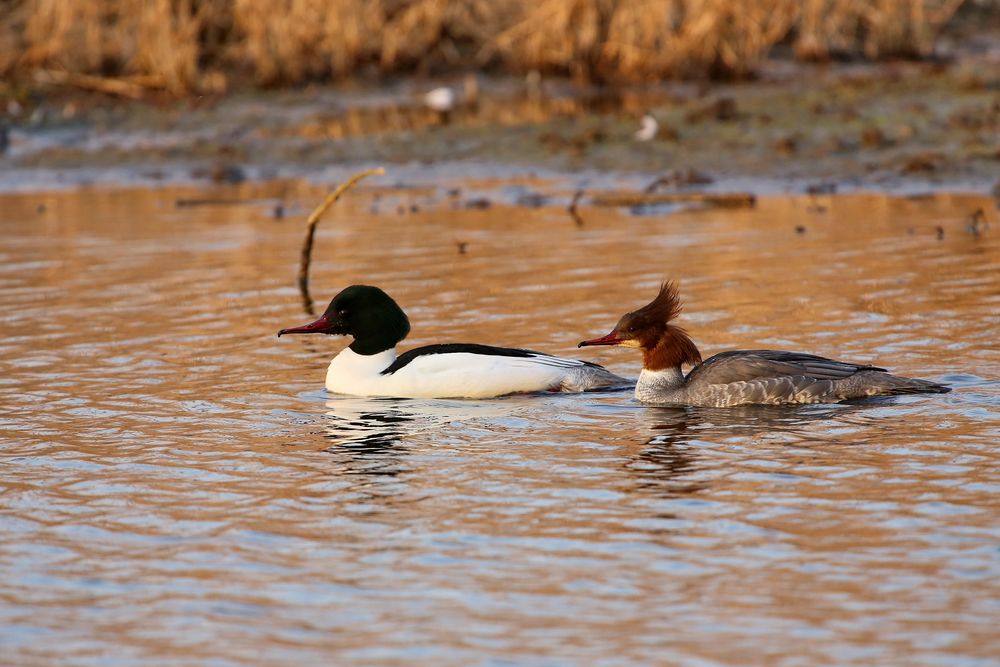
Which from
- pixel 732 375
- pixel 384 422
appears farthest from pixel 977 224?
pixel 384 422

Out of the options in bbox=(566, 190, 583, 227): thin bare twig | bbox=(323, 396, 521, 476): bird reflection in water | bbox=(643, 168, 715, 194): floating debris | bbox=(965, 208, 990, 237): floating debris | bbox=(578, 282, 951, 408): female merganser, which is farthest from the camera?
bbox=(643, 168, 715, 194): floating debris

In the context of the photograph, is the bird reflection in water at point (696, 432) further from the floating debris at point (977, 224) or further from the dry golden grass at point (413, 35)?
the dry golden grass at point (413, 35)

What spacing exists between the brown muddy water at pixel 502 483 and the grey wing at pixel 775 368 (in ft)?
0.70

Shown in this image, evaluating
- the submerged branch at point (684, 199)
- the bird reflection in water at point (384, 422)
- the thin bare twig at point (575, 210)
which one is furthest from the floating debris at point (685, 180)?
the bird reflection in water at point (384, 422)

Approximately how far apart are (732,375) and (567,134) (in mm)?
13133

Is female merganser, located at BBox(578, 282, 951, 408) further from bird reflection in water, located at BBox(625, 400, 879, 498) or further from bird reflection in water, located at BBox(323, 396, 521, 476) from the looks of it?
bird reflection in water, located at BBox(323, 396, 521, 476)

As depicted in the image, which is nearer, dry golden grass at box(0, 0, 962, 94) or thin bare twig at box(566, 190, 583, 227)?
thin bare twig at box(566, 190, 583, 227)

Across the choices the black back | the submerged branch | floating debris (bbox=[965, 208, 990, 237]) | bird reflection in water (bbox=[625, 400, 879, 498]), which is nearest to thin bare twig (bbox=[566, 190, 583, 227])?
the submerged branch

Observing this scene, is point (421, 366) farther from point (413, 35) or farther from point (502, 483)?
point (413, 35)

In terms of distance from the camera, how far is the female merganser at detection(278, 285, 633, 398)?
10.4 metres

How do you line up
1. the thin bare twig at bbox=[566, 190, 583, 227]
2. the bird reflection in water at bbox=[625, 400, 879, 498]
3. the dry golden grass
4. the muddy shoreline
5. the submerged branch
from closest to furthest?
the bird reflection in water at bbox=[625, 400, 879, 498] < the thin bare twig at bbox=[566, 190, 583, 227] < the submerged branch < the muddy shoreline < the dry golden grass

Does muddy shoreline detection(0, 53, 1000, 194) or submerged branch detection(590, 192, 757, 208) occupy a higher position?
muddy shoreline detection(0, 53, 1000, 194)

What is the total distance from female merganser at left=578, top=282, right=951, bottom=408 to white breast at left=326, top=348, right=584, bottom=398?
0.36m

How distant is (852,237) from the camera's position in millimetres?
16312
